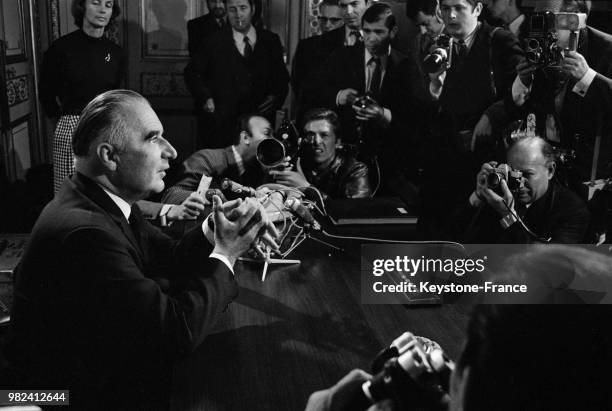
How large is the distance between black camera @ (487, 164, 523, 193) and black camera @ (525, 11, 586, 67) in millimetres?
500

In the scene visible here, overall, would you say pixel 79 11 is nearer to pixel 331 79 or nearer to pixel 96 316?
pixel 331 79

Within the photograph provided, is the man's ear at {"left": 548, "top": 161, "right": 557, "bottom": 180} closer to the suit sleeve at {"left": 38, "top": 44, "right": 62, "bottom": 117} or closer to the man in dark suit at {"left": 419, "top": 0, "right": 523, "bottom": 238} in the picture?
the man in dark suit at {"left": 419, "top": 0, "right": 523, "bottom": 238}

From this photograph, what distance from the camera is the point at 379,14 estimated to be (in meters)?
4.27

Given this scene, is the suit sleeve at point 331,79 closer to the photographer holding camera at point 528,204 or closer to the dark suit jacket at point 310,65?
the dark suit jacket at point 310,65

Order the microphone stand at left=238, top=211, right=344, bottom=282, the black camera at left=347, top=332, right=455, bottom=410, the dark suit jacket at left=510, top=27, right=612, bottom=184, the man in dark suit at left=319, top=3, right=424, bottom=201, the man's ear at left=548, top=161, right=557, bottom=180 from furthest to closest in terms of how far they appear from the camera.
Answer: the man in dark suit at left=319, top=3, right=424, bottom=201
the man's ear at left=548, top=161, right=557, bottom=180
the dark suit jacket at left=510, top=27, right=612, bottom=184
the microphone stand at left=238, top=211, right=344, bottom=282
the black camera at left=347, top=332, right=455, bottom=410

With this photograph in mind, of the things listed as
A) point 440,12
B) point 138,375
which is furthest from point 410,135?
point 138,375

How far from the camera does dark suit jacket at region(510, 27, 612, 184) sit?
8.95ft

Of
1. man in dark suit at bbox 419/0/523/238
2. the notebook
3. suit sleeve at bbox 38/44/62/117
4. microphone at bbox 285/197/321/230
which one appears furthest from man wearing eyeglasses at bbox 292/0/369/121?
microphone at bbox 285/197/321/230

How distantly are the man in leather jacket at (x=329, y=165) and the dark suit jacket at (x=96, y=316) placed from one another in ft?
7.58

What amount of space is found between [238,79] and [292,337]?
3101 mm

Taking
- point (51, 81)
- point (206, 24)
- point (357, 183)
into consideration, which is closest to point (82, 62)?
point (51, 81)

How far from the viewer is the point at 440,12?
3.64m

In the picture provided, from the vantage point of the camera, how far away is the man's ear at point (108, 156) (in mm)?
1775

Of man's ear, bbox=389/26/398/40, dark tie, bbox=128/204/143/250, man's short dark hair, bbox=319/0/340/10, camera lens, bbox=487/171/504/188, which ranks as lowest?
camera lens, bbox=487/171/504/188
